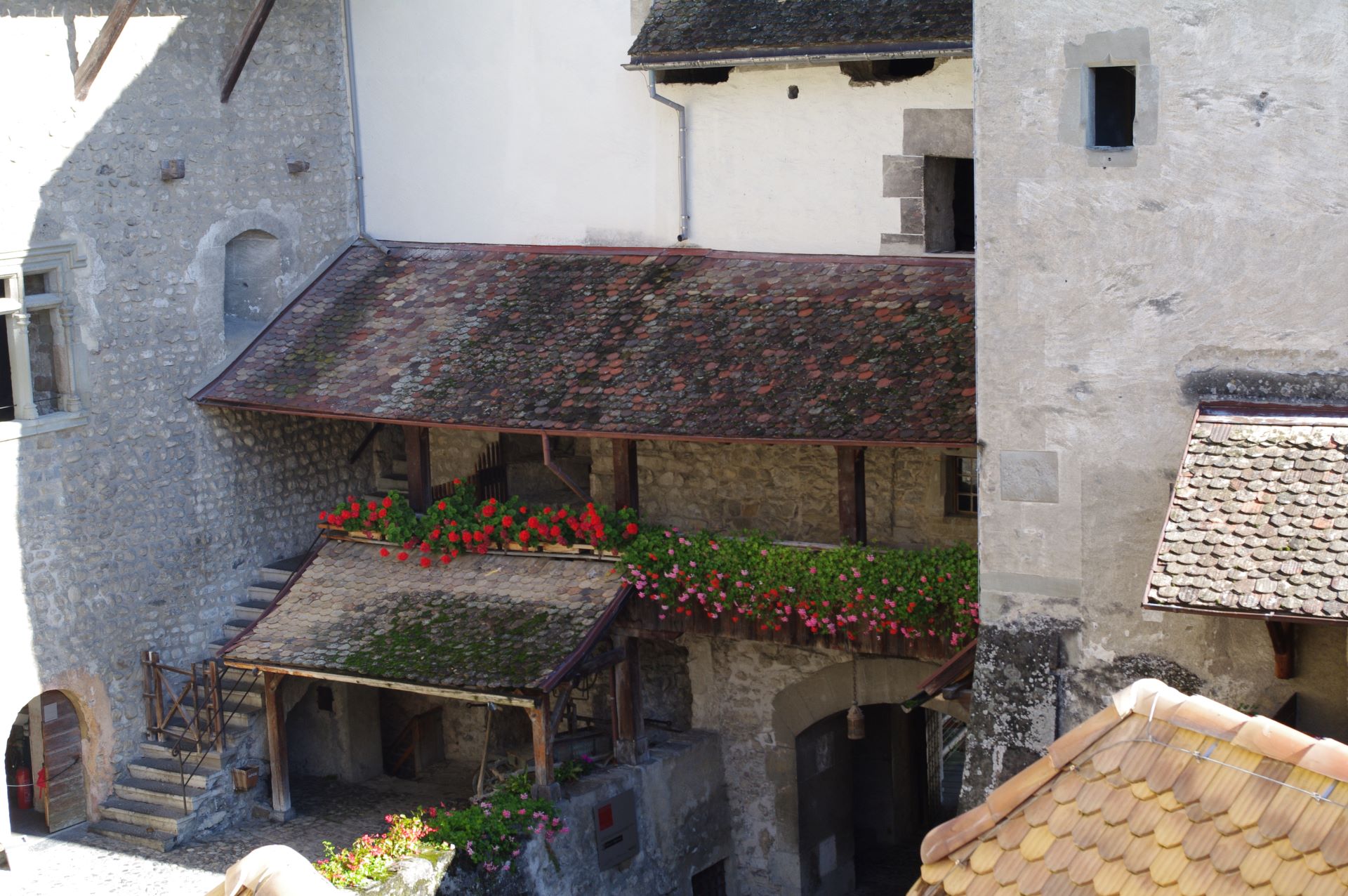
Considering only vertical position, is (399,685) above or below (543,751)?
above

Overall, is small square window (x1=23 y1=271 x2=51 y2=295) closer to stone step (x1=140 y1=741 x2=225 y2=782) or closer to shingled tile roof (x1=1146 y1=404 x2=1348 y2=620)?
stone step (x1=140 y1=741 x2=225 y2=782)

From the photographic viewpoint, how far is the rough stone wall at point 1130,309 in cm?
879

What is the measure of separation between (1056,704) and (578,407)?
4337 millimetres

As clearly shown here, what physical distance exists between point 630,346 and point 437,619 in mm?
2414

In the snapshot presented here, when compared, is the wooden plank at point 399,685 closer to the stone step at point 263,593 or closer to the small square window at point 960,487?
the stone step at point 263,593

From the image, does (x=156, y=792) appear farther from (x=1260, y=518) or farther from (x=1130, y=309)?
(x=1260, y=518)

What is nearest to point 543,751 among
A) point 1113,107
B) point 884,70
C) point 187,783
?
point 187,783

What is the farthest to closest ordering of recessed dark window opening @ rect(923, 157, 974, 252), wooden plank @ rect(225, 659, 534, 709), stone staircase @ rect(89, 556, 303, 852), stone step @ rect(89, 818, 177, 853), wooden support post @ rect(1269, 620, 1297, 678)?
stone staircase @ rect(89, 556, 303, 852) → stone step @ rect(89, 818, 177, 853) → recessed dark window opening @ rect(923, 157, 974, 252) → wooden plank @ rect(225, 659, 534, 709) → wooden support post @ rect(1269, 620, 1297, 678)

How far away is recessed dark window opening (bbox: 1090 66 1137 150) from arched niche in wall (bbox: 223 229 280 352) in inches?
297

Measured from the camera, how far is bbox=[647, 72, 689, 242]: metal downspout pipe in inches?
536

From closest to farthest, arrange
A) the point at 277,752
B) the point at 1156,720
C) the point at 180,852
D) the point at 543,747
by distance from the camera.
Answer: the point at 1156,720 < the point at 543,747 < the point at 180,852 < the point at 277,752

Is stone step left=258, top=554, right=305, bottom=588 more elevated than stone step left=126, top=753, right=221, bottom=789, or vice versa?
stone step left=258, top=554, right=305, bottom=588

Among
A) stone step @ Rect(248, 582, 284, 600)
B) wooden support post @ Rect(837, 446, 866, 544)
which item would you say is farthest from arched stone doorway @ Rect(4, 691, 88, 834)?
wooden support post @ Rect(837, 446, 866, 544)

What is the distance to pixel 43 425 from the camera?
1301 centimetres
